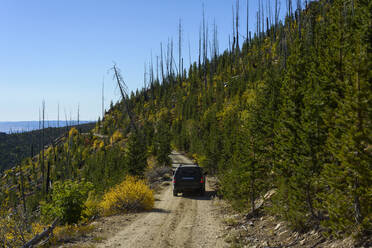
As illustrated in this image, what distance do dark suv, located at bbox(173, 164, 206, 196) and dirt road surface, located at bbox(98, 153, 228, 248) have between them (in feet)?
7.84

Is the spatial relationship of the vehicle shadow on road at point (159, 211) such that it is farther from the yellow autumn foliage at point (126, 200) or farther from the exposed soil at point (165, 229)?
the yellow autumn foliage at point (126, 200)

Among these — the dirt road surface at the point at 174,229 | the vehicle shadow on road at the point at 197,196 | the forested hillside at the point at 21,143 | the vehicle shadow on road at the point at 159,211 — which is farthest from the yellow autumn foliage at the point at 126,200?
the forested hillside at the point at 21,143

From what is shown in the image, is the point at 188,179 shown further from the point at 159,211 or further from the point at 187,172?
the point at 159,211

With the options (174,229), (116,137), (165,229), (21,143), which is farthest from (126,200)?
(21,143)

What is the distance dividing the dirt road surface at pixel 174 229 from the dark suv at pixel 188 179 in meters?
2.39

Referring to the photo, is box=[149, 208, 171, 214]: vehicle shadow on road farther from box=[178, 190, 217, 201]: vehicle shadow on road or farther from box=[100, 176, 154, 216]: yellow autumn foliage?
box=[178, 190, 217, 201]: vehicle shadow on road

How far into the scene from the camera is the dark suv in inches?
735

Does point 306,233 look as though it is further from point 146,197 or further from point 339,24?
point 146,197

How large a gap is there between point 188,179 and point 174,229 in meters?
7.89

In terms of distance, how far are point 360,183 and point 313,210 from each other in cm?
265

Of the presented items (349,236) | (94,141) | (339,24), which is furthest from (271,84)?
(94,141)

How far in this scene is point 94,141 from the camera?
90188mm

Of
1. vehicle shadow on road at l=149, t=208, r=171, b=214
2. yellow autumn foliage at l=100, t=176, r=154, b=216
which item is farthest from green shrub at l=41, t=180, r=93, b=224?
vehicle shadow on road at l=149, t=208, r=171, b=214

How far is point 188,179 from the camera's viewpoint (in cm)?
1873
